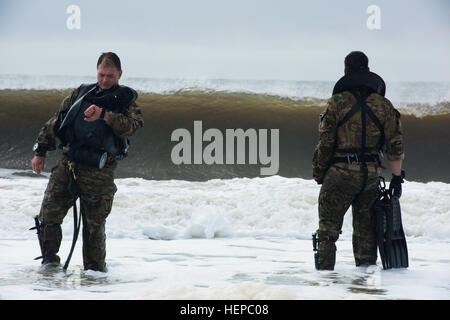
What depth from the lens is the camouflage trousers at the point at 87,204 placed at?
3910 millimetres

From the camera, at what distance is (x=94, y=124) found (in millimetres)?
3824

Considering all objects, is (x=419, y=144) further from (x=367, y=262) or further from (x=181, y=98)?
(x=367, y=262)

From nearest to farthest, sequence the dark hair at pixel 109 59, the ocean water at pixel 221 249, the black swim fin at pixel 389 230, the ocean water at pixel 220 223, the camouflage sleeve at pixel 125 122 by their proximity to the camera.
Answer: the ocean water at pixel 221 249 < the ocean water at pixel 220 223 < the camouflage sleeve at pixel 125 122 < the dark hair at pixel 109 59 < the black swim fin at pixel 389 230

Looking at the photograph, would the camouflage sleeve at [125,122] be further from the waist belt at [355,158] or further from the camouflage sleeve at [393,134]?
the camouflage sleeve at [393,134]

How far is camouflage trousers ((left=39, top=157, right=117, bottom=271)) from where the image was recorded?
3.91 metres

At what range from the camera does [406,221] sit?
7555mm

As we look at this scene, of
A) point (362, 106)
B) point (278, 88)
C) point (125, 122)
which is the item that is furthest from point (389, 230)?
point (278, 88)

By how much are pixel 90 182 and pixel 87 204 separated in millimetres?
148

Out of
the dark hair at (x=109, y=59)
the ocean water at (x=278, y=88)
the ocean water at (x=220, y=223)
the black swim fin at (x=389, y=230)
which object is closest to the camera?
the ocean water at (x=220, y=223)

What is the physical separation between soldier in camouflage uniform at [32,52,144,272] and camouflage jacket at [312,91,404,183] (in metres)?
1.18

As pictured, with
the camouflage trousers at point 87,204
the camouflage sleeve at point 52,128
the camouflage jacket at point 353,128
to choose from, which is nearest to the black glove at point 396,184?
the camouflage jacket at point 353,128

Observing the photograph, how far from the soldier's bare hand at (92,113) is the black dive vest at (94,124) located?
131mm

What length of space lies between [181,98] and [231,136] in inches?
111

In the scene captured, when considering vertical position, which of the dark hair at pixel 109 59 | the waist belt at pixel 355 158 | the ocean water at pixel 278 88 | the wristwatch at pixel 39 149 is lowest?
the waist belt at pixel 355 158
